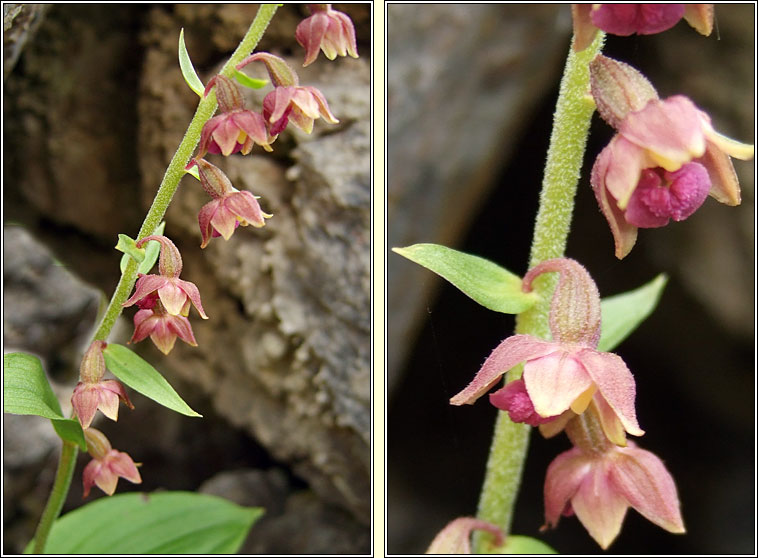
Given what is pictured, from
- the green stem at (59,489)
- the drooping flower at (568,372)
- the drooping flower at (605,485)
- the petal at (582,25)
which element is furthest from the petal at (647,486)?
the green stem at (59,489)

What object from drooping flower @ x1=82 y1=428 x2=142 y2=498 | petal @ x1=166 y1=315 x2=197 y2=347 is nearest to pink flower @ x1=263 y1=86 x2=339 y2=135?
petal @ x1=166 y1=315 x2=197 y2=347

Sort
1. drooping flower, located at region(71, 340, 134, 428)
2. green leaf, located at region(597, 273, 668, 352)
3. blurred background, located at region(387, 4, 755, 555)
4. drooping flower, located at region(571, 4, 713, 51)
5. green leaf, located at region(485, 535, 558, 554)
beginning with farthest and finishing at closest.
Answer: blurred background, located at region(387, 4, 755, 555), green leaf, located at region(597, 273, 668, 352), green leaf, located at region(485, 535, 558, 554), drooping flower, located at region(71, 340, 134, 428), drooping flower, located at region(571, 4, 713, 51)

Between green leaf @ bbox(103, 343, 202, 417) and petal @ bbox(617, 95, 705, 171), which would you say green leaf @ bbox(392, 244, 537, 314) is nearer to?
petal @ bbox(617, 95, 705, 171)

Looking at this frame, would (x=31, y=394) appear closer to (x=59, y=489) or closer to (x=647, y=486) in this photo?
(x=59, y=489)

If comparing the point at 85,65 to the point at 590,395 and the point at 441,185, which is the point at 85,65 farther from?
the point at 590,395

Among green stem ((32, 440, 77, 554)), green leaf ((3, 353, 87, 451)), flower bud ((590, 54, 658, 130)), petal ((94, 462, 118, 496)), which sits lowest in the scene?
green stem ((32, 440, 77, 554))

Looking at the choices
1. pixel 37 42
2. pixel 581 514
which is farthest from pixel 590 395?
pixel 37 42

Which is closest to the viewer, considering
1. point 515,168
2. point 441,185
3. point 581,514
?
point 581,514
